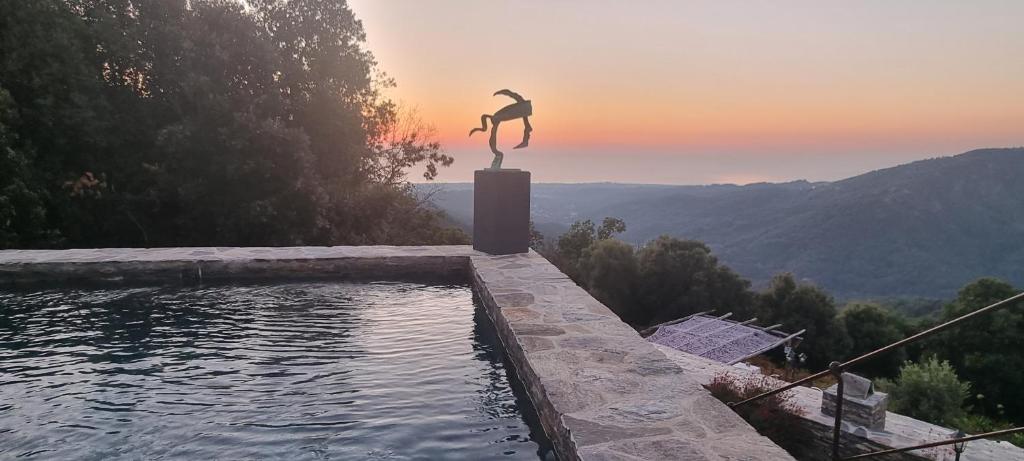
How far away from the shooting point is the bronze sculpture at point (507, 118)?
877cm

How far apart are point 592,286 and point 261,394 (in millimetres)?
20695

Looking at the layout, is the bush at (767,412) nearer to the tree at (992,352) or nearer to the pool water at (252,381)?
the pool water at (252,381)

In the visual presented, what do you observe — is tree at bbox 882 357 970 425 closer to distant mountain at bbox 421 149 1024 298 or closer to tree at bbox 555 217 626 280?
tree at bbox 555 217 626 280

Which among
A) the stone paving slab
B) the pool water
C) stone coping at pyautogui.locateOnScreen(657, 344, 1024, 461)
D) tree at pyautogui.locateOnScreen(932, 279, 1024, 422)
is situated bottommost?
tree at pyautogui.locateOnScreen(932, 279, 1024, 422)

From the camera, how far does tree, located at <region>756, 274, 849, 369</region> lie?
24.6m

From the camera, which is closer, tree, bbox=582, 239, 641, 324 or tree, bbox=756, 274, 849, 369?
tree, bbox=582, 239, 641, 324

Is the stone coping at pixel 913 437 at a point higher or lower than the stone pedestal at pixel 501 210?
lower

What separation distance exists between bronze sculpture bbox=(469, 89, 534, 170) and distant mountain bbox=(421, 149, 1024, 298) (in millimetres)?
45961

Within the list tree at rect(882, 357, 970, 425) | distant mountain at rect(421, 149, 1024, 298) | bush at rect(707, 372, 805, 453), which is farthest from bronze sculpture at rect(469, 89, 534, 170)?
distant mountain at rect(421, 149, 1024, 298)

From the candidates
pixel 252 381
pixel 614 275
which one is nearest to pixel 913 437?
pixel 252 381

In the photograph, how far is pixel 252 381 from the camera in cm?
425

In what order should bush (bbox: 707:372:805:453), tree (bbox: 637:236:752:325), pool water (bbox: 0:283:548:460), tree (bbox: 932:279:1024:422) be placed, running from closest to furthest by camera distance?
1. pool water (bbox: 0:283:548:460)
2. bush (bbox: 707:372:805:453)
3. tree (bbox: 932:279:1024:422)
4. tree (bbox: 637:236:752:325)

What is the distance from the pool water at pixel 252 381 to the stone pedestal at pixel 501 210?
214 cm

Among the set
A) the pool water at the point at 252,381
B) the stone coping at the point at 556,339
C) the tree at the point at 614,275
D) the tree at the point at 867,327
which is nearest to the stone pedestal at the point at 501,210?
the stone coping at the point at 556,339
